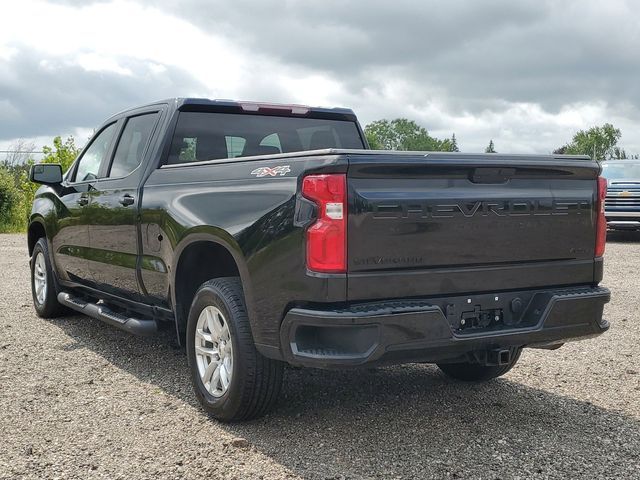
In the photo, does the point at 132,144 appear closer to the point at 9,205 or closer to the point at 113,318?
the point at 113,318

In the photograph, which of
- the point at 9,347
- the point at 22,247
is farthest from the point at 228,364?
the point at 22,247

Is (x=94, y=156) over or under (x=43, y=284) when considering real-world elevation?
over

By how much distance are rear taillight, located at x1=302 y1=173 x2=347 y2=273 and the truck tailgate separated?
39 mm

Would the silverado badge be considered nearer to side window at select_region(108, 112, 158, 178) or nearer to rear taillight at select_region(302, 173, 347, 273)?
rear taillight at select_region(302, 173, 347, 273)

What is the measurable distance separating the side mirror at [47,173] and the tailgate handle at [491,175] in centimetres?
411

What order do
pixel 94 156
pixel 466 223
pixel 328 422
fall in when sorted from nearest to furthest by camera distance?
1. pixel 466 223
2. pixel 328 422
3. pixel 94 156

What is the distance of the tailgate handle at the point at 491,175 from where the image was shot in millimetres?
3818

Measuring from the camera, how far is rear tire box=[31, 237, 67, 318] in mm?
7027

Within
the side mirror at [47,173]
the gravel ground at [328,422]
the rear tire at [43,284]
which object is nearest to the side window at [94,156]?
the side mirror at [47,173]

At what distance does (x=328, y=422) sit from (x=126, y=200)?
7.11ft

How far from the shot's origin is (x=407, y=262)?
11.8ft

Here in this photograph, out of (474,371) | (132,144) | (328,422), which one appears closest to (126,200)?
(132,144)

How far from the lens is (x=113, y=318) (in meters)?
5.39

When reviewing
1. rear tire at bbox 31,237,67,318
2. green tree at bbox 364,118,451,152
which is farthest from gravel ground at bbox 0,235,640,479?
green tree at bbox 364,118,451,152
